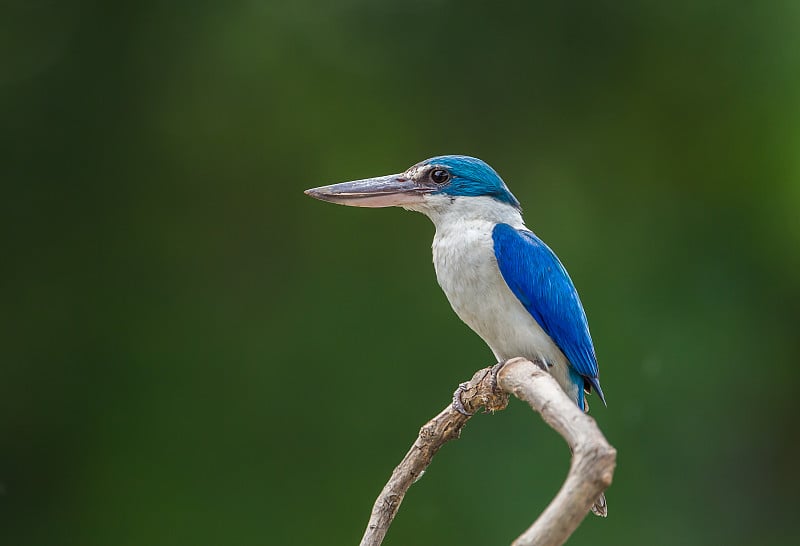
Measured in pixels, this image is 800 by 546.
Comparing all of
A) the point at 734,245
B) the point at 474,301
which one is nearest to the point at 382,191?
the point at 474,301

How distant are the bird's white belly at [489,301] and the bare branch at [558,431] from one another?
0.23 metres

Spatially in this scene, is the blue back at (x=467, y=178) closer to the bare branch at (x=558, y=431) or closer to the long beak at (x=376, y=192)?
the long beak at (x=376, y=192)

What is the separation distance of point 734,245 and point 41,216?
3.07 metres

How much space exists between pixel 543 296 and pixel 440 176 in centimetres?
41

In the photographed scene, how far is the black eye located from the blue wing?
0.21m

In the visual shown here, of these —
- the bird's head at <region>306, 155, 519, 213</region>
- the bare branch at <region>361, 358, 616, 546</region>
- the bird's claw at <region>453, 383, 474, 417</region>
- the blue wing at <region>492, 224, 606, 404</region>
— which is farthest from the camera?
the bird's head at <region>306, 155, 519, 213</region>

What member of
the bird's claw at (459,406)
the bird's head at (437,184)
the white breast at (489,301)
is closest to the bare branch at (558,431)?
the bird's claw at (459,406)

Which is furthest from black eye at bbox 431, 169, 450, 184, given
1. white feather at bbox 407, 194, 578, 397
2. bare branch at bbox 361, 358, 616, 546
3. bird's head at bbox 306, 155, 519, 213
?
bare branch at bbox 361, 358, 616, 546

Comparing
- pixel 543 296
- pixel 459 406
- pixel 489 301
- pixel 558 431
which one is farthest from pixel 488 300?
pixel 558 431

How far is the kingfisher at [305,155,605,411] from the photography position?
7.16 feet

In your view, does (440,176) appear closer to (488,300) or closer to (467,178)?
(467,178)

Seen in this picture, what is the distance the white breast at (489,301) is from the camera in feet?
7.20

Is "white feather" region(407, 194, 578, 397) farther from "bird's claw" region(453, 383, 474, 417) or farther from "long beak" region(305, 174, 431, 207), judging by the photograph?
"bird's claw" region(453, 383, 474, 417)

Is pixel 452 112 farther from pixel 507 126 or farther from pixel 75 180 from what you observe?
pixel 75 180
